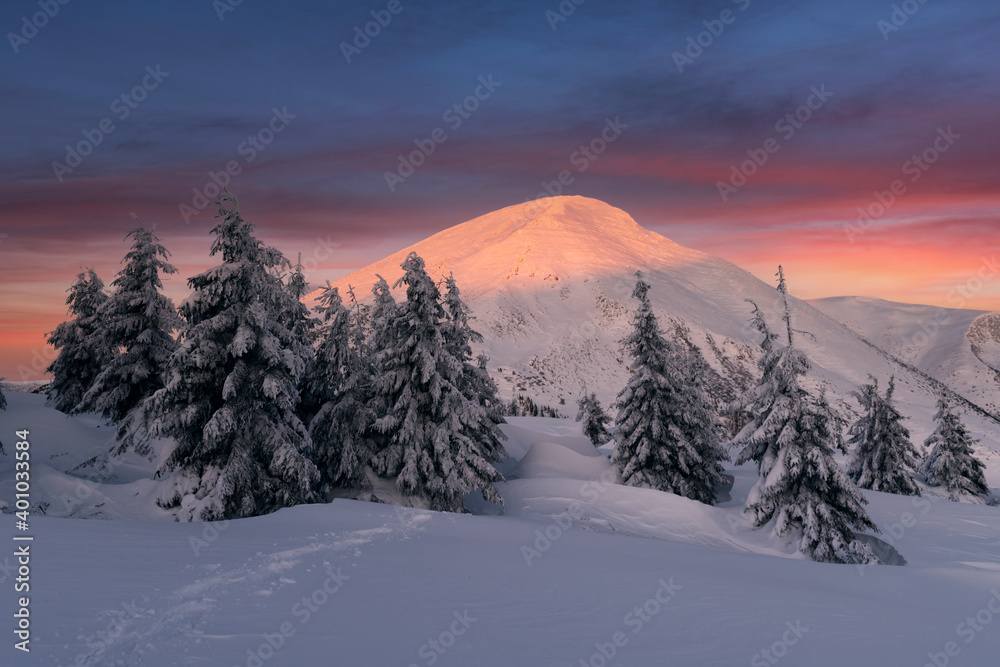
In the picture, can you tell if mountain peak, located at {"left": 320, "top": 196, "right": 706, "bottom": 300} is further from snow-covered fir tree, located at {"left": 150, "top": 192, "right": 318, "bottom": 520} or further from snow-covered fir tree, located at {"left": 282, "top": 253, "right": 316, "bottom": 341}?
snow-covered fir tree, located at {"left": 150, "top": 192, "right": 318, "bottom": 520}

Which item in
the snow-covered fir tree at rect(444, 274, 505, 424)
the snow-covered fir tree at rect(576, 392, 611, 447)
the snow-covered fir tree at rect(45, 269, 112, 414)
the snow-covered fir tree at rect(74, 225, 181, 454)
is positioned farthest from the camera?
the snow-covered fir tree at rect(576, 392, 611, 447)

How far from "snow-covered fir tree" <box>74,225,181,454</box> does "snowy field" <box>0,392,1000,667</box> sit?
16.6m

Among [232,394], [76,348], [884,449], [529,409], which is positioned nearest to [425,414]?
[232,394]

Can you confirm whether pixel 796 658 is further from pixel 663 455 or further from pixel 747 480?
pixel 747 480

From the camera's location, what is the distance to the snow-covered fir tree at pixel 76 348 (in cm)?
3234

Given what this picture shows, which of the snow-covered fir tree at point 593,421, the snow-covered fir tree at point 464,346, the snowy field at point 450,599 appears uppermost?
the snow-covered fir tree at point 464,346

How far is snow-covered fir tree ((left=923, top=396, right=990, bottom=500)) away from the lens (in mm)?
35706

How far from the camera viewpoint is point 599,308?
344 ft

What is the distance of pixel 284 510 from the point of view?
44.5 ft

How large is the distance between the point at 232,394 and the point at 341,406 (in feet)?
17.0

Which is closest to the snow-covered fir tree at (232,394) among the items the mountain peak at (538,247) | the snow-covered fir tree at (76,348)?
the snow-covered fir tree at (76,348)

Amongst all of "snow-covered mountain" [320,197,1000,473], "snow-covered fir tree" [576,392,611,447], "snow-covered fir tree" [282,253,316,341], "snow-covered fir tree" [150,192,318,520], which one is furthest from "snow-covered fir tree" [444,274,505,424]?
"snow-covered mountain" [320,197,1000,473]

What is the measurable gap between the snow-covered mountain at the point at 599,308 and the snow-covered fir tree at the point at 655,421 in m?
43.3

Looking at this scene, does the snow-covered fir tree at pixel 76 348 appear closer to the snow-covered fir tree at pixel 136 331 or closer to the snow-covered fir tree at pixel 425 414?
the snow-covered fir tree at pixel 136 331
